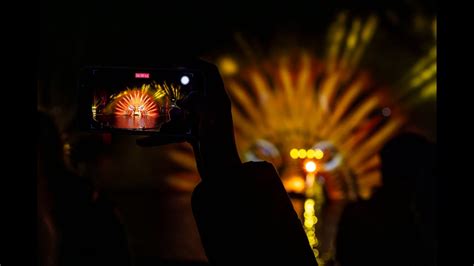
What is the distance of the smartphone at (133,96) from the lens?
3.02 feet

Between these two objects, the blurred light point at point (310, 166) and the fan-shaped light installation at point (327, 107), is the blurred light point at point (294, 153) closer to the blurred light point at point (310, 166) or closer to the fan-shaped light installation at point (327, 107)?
the fan-shaped light installation at point (327, 107)

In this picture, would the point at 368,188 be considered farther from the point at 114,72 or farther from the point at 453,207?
the point at 114,72

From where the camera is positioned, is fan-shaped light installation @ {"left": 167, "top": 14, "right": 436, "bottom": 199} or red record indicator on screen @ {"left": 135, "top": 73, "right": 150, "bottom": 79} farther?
fan-shaped light installation @ {"left": 167, "top": 14, "right": 436, "bottom": 199}

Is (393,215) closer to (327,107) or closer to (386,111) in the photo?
(386,111)

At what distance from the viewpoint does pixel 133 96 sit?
1022mm

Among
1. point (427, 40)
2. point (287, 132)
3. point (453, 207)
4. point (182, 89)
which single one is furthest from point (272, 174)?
point (287, 132)

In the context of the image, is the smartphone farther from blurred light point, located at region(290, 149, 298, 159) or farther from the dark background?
blurred light point, located at region(290, 149, 298, 159)

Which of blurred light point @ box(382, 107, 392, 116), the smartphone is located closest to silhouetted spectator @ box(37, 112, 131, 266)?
the smartphone

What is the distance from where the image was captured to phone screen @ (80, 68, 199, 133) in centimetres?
93

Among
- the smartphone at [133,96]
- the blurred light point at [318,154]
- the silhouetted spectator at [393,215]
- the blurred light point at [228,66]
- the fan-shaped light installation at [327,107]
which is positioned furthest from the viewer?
the blurred light point at [318,154]

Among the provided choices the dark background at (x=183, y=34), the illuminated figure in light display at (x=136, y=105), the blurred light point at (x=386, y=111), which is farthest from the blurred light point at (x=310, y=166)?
the illuminated figure in light display at (x=136, y=105)

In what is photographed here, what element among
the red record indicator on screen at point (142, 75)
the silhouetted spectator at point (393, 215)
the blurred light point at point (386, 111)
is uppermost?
the red record indicator on screen at point (142, 75)

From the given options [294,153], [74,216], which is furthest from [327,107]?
[74,216]

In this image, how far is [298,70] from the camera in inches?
247
